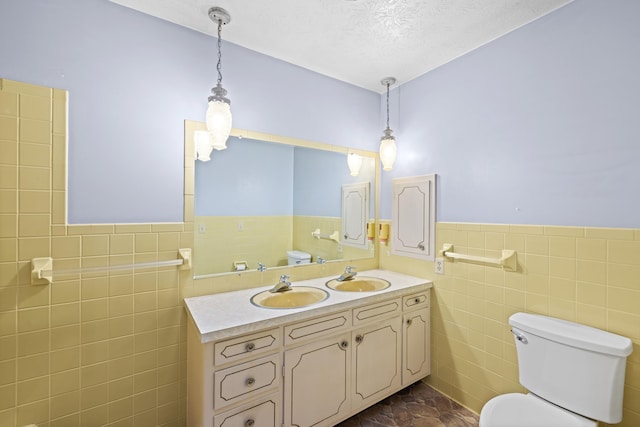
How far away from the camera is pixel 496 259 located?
69.5 inches

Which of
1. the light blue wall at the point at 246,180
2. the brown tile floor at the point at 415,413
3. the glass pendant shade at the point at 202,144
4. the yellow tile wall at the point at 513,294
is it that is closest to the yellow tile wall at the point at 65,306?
the light blue wall at the point at 246,180

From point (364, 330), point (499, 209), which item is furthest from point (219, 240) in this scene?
point (499, 209)

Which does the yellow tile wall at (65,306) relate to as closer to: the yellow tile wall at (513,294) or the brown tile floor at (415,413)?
the brown tile floor at (415,413)

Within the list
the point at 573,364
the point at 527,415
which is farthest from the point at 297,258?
the point at 573,364

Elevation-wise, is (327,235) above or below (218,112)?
below

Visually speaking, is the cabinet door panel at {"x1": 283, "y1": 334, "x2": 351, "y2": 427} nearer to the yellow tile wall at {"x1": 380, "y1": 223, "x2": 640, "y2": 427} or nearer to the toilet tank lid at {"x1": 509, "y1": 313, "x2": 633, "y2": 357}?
the yellow tile wall at {"x1": 380, "y1": 223, "x2": 640, "y2": 427}

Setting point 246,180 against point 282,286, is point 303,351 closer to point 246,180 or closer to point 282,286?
point 282,286

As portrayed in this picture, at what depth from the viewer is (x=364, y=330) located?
1768 mm

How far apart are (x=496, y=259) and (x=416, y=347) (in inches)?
33.6

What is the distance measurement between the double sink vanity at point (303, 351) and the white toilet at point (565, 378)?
2.18ft

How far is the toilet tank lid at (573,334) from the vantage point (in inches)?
48.3

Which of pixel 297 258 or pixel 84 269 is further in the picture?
pixel 297 258

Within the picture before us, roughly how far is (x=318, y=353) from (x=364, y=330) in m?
0.35

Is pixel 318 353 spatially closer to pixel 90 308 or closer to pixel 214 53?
pixel 90 308
